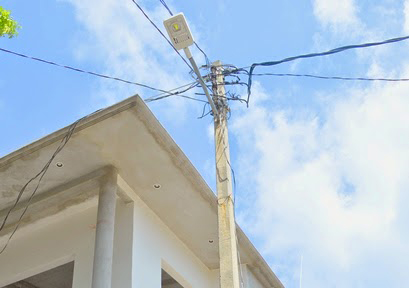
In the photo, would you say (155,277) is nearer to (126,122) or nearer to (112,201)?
(112,201)

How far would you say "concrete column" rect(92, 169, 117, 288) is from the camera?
8.72 meters

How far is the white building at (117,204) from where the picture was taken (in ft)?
30.5

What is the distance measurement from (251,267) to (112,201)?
4601 mm

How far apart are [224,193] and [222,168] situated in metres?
0.39

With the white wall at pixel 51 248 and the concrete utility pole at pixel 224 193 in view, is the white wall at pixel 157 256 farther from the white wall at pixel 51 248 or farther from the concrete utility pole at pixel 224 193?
the concrete utility pole at pixel 224 193

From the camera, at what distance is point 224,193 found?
20.7ft

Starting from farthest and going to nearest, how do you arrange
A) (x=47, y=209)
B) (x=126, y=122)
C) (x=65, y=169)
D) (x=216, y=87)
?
(x=47, y=209)
(x=65, y=169)
(x=126, y=122)
(x=216, y=87)

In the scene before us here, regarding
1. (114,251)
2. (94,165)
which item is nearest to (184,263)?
(114,251)

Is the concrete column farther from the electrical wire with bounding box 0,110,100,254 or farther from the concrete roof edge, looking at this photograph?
the concrete roof edge

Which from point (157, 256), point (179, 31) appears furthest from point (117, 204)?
point (179, 31)

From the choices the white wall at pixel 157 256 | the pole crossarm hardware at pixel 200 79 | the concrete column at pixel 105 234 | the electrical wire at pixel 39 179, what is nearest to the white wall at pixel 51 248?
the electrical wire at pixel 39 179

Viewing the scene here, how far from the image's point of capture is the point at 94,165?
9.97 m

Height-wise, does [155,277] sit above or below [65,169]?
below

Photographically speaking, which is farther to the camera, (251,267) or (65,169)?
(251,267)
